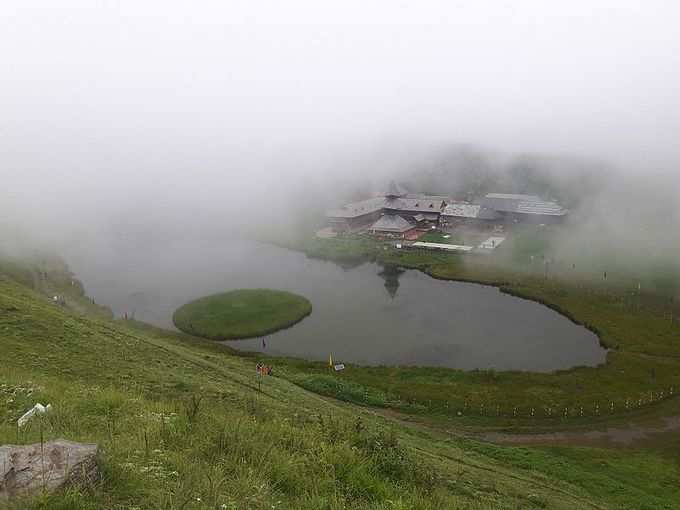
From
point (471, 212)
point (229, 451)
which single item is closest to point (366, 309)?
point (229, 451)

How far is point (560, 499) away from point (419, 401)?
55.6ft

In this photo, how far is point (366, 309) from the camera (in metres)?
58.4

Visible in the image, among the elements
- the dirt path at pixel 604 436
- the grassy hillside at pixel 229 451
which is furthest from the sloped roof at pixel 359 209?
the grassy hillside at pixel 229 451

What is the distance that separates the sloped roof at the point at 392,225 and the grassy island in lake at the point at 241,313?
35.7 meters

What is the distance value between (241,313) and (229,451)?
48878 millimetres

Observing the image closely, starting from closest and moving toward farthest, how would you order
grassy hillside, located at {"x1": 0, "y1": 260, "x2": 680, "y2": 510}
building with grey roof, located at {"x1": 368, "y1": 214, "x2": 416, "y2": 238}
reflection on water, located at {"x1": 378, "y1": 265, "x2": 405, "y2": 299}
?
grassy hillside, located at {"x1": 0, "y1": 260, "x2": 680, "y2": 510}
reflection on water, located at {"x1": 378, "y1": 265, "x2": 405, "y2": 299}
building with grey roof, located at {"x1": 368, "y1": 214, "x2": 416, "y2": 238}

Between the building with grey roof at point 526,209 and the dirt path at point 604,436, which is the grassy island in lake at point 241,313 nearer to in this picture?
the dirt path at point 604,436

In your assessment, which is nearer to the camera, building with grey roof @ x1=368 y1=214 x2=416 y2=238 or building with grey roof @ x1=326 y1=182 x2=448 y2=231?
building with grey roof @ x1=368 y1=214 x2=416 y2=238

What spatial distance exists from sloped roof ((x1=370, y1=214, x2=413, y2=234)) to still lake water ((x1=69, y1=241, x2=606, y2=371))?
1836cm

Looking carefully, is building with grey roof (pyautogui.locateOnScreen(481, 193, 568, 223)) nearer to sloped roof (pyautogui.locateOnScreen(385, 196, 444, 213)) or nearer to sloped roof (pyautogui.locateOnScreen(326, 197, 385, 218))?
sloped roof (pyautogui.locateOnScreen(385, 196, 444, 213))

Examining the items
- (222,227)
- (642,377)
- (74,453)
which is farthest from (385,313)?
(222,227)

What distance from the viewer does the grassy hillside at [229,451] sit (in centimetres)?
911

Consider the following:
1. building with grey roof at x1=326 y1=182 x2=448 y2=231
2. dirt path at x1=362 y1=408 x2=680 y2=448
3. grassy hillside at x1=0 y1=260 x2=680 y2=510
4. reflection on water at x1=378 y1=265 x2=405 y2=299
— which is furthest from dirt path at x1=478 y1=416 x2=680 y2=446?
building with grey roof at x1=326 y1=182 x2=448 y2=231

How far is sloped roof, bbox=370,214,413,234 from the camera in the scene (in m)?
→ 95.3
